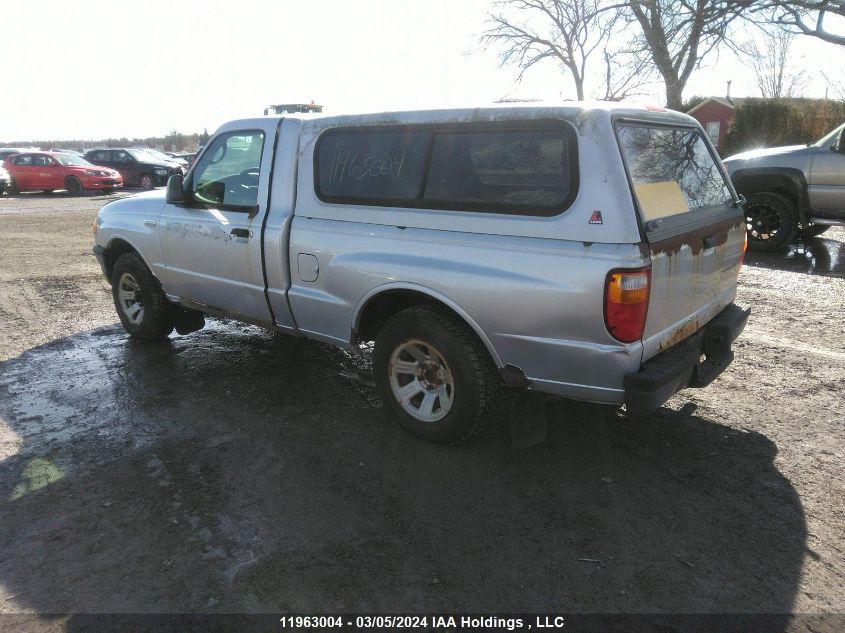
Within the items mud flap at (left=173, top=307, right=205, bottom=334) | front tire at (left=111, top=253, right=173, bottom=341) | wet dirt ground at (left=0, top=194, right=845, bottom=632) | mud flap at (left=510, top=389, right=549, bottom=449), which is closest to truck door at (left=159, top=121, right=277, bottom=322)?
front tire at (left=111, top=253, right=173, bottom=341)

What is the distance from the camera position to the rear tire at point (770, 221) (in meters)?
8.50

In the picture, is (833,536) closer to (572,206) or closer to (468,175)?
(572,206)

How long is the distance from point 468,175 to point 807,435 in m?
2.52

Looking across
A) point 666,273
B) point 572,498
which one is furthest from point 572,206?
point 572,498

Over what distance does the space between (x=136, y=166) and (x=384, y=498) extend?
928 inches

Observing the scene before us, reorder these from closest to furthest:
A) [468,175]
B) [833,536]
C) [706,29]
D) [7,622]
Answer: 1. [7,622]
2. [833,536]
3. [468,175]
4. [706,29]

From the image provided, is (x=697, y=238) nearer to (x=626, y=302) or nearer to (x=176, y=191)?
(x=626, y=302)

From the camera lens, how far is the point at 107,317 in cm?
643

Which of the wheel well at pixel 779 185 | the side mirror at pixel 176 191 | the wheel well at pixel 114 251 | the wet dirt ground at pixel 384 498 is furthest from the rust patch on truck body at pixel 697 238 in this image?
the wheel well at pixel 779 185

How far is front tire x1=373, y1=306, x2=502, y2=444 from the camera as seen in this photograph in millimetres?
3334

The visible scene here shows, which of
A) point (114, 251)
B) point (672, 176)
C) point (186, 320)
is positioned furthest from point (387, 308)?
point (114, 251)

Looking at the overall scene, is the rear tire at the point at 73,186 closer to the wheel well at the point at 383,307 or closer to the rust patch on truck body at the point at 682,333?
the wheel well at the point at 383,307

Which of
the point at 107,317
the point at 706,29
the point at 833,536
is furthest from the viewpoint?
the point at 706,29

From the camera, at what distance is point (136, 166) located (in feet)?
76.3
